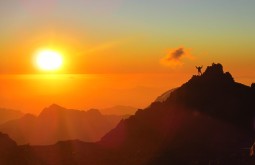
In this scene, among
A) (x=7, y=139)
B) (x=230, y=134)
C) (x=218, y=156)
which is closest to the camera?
(x=218, y=156)

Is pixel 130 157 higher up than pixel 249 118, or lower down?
lower down

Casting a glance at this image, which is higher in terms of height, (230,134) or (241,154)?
(230,134)

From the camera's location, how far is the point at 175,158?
170375mm

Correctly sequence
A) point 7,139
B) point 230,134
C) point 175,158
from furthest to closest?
point 7,139
point 230,134
point 175,158

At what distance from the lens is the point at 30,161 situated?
19512cm

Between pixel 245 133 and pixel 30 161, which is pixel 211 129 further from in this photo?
pixel 30 161

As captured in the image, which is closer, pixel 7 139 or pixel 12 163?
pixel 12 163

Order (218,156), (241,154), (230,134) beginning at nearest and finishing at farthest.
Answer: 1. (241,154)
2. (218,156)
3. (230,134)

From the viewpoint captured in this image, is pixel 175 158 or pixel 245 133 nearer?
pixel 175 158

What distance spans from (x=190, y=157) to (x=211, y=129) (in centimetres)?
2676

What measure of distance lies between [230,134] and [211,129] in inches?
358

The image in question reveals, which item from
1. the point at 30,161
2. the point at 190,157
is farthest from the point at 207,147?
the point at 30,161

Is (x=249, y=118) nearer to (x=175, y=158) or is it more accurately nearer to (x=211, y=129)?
(x=211, y=129)

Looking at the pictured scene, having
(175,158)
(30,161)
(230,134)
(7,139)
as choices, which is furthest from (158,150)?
(7,139)
